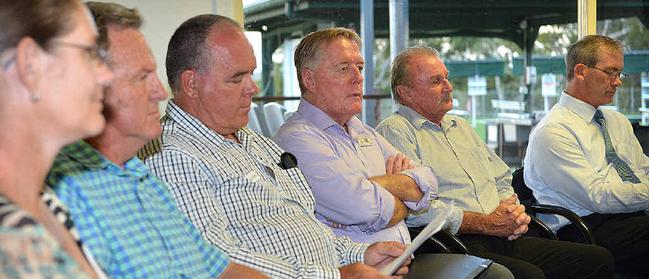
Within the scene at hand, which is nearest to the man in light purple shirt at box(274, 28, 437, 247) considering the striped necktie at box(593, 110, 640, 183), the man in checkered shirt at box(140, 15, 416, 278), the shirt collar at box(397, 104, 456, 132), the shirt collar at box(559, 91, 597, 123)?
the man in checkered shirt at box(140, 15, 416, 278)

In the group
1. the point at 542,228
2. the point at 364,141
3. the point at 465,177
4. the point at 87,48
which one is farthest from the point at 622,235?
the point at 87,48

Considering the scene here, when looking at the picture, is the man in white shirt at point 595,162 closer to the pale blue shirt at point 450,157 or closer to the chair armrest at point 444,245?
the pale blue shirt at point 450,157

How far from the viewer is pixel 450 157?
3.69 metres

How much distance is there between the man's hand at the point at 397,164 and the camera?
325 centimetres

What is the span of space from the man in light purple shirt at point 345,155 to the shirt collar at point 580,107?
4.09 ft

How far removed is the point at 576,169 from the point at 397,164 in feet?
3.62

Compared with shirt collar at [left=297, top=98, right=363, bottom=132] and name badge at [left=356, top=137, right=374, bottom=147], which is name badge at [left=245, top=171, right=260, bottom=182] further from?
name badge at [left=356, top=137, right=374, bottom=147]

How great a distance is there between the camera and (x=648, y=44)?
21.1ft

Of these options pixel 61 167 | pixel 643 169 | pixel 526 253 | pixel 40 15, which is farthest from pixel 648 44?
pixel 40 15

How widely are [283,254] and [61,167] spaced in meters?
0.83

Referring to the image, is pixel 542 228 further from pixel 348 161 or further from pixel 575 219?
pixel 348 161

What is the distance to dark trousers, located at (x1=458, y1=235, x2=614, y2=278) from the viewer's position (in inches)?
139

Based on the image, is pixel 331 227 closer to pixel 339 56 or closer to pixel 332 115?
pixel 332 115

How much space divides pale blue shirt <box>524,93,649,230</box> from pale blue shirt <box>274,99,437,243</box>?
3.37ft
